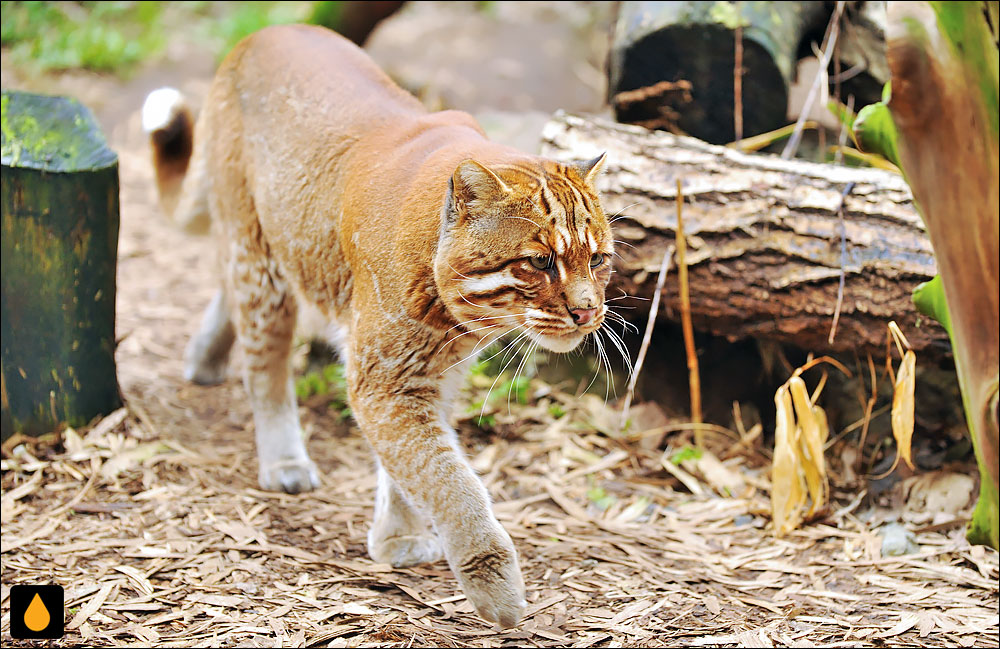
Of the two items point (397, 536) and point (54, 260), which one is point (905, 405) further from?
point (54, 260)

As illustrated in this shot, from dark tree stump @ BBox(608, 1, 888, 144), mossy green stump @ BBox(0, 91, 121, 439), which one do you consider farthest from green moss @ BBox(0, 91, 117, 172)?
dark tree stump @ BBox(608, 1, 888, 144)

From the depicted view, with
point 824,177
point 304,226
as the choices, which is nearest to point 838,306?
point 824,177

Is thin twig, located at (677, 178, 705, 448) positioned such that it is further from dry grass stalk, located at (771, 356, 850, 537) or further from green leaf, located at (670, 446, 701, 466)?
dry grass stalk, located at (771, 356, 850, 537)

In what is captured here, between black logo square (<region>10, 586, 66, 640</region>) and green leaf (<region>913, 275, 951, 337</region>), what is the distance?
9.59 feet

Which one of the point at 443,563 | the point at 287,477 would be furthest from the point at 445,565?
the point at 287,477

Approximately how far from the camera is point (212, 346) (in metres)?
5.51

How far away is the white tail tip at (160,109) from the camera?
4852 millimetres

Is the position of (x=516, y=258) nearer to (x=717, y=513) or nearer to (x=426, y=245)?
(x=426, y=245)

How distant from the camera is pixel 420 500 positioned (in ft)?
10.9

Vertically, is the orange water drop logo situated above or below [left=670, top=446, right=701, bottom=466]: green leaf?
above

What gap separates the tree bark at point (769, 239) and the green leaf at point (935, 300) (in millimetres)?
1236

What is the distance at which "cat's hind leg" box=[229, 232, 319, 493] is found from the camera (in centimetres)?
439

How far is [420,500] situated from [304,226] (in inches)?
52.9

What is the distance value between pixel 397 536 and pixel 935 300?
2158 millimetres
